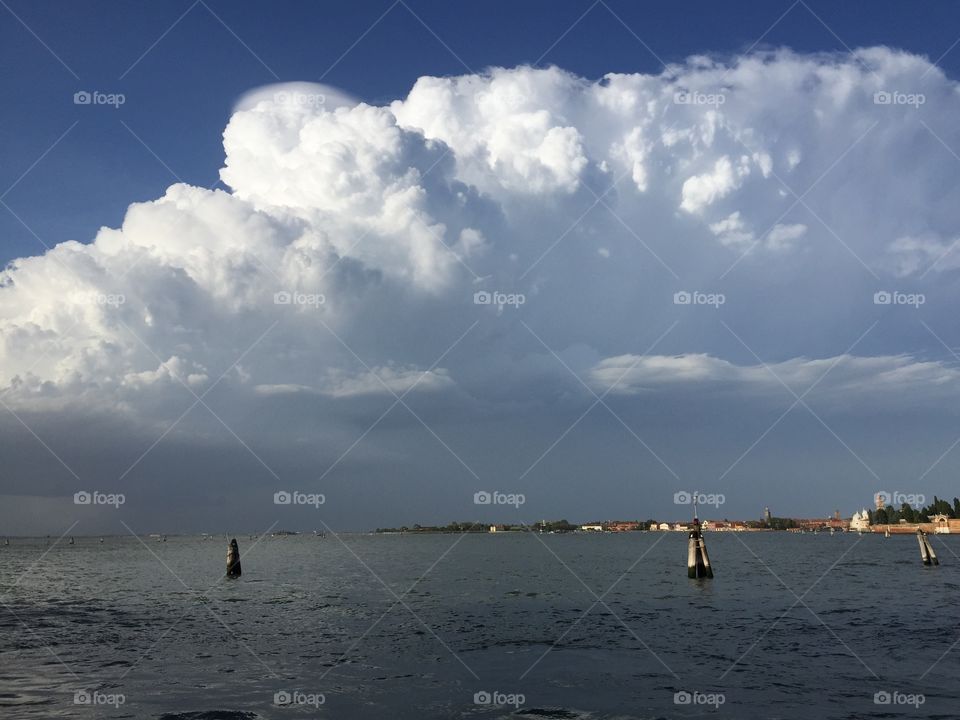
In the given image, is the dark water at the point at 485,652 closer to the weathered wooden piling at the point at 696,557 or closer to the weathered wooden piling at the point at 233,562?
the weathered wooden piling at the point at 696,557

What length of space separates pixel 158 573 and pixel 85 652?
161 ft

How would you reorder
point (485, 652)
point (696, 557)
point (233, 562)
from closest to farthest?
1. point (485, 652)
2. point (696, 557)
3. point (233, 562)

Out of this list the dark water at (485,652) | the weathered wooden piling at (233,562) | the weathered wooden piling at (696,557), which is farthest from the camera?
the weathered wooden piling at (233,562)

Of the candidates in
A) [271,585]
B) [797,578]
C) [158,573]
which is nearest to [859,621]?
[797,578]

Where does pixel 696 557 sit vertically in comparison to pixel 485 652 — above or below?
above

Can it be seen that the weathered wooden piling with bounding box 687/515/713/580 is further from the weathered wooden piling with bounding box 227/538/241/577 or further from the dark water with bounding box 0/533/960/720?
the weathered wooden piling with bounding box 227/538/241/577

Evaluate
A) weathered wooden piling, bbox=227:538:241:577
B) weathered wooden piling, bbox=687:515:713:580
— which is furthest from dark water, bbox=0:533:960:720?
weathered wooden piling, bbox=227:538:241:577

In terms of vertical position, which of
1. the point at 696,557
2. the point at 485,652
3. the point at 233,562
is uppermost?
the point at 233,562

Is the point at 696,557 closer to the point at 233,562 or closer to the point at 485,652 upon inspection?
the point at 485,652

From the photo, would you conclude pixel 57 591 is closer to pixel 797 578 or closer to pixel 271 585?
pixel 271 585

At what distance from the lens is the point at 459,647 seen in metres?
25.3

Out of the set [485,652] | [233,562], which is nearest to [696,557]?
[485,652]

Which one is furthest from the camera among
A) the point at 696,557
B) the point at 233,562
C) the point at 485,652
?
the point at 233,562

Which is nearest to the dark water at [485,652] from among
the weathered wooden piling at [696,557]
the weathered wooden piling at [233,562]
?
the weathered wooden piling at [696,557]
